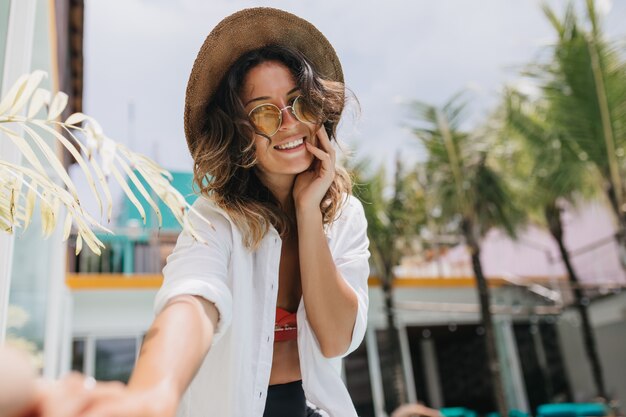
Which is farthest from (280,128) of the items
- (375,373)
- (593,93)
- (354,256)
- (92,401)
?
(375,373)

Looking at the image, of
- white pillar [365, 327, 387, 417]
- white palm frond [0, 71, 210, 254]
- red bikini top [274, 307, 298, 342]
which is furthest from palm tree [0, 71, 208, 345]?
white pillar [365, 327, 387, 417]

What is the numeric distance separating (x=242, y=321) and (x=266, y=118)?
0.56 metres

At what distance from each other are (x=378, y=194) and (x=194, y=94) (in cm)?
1135

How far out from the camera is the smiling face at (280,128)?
1.47m

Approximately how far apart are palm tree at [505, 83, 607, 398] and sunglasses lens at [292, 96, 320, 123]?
7.23m

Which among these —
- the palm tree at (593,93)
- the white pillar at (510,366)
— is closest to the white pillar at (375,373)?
the white pillar at (510,366)

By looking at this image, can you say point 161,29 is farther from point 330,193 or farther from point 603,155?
point 603,155

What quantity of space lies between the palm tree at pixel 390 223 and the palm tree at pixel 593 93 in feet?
16.7

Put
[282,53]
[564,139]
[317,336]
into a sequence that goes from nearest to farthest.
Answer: [317,336]
[282,53]
[564,139]

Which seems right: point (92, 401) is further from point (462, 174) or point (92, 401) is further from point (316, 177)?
point (462, 174)

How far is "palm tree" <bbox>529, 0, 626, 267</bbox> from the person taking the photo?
702cm

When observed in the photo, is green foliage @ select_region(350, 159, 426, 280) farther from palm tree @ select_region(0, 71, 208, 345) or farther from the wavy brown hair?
palm tree @ select_region(0, 71, 208, 345)

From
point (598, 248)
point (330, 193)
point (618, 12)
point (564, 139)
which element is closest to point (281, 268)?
point (330, 193)

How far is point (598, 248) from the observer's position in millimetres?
15172
